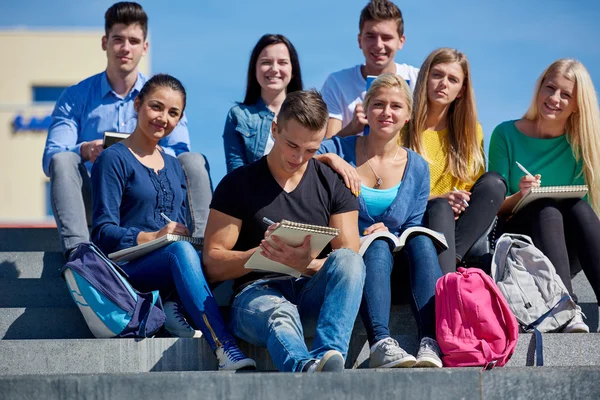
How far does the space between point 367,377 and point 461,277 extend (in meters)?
0.90

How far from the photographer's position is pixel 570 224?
15.3 ft

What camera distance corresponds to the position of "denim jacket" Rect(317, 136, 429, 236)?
4441mm

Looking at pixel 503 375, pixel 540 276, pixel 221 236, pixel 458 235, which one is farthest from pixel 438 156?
pixel 503 375

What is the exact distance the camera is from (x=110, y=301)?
383cm

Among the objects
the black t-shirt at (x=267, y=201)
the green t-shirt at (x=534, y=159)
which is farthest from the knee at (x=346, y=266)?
the green t-shirt at (x=534, y=159)

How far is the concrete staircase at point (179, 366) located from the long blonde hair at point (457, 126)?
88 centimetres

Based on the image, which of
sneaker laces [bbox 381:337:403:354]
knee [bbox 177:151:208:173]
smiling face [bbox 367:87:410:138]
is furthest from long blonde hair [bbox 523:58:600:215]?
knee [bbox 177:151:208:173]

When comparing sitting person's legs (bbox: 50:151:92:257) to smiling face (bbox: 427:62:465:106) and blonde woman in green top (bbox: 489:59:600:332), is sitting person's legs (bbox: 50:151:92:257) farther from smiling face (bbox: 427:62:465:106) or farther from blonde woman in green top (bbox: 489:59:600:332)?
blonde woman in green top (bbox: 489:59:600:332)

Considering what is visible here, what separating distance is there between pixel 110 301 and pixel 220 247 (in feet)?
1.67

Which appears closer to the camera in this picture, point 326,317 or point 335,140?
point 326,317

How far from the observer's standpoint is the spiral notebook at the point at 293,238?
3580 mm

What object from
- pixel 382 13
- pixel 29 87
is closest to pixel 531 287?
pixel 382 13

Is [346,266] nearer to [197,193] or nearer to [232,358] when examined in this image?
[232,358]

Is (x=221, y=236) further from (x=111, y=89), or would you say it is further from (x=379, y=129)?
(x=111, y=89)
